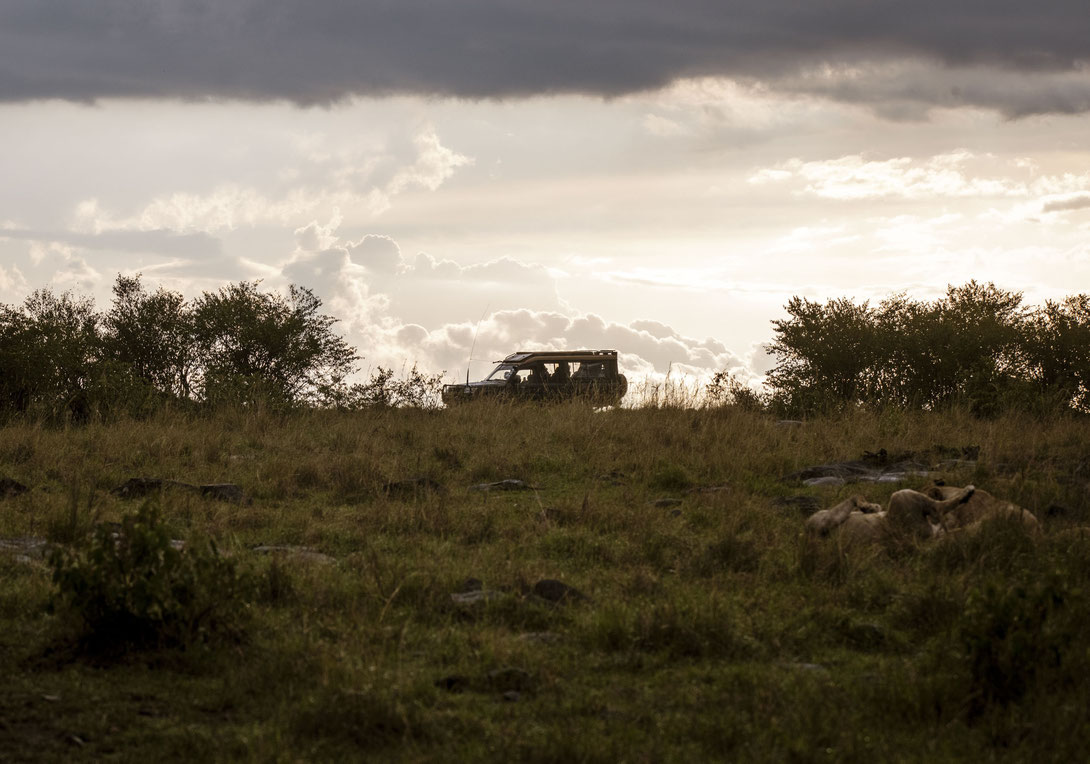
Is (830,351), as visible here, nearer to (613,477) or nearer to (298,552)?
(613,477)

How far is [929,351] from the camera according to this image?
18.5 meters

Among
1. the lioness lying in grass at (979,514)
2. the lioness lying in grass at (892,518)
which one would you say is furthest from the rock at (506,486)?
the lioness lying in grass at (979,514)

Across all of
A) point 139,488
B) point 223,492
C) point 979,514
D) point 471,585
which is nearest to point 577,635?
point 471,585

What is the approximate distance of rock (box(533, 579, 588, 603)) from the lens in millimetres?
6047

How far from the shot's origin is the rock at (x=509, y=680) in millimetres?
4703

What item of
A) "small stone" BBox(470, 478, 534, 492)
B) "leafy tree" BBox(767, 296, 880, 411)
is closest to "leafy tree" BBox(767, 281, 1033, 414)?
"leafy tree" BBox(767, 296, 880, 411)

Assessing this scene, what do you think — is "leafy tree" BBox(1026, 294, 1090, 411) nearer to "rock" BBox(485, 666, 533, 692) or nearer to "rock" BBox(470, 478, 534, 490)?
"rock" BBox(470, 478, 534, 490)

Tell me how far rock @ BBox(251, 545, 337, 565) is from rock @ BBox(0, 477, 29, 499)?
324 centimetres

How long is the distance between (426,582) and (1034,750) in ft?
11.1

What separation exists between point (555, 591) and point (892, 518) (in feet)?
9.60

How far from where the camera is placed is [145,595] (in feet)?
16.6

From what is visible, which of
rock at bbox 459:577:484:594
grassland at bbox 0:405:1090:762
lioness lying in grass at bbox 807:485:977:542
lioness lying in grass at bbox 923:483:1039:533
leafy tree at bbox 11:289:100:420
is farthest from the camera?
leafy tree at bbox 11:289:100:420

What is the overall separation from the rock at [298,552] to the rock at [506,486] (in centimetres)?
288

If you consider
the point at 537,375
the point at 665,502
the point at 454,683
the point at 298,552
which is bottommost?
the point at 454,683
